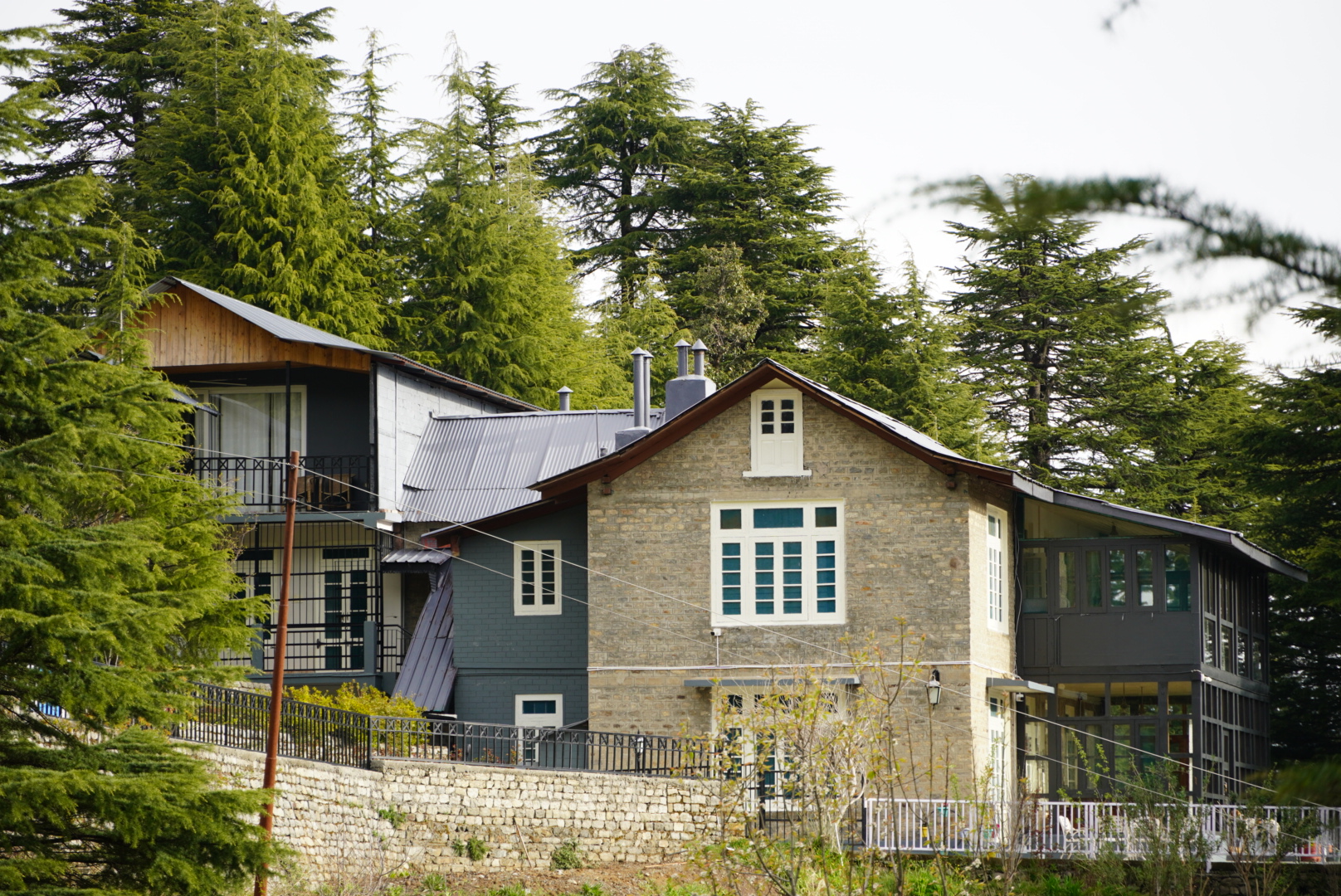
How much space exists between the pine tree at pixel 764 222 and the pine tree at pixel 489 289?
13.6 ft

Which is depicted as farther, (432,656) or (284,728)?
(432,656)

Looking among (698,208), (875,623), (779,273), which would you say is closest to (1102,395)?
(779,273)

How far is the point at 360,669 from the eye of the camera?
30.2 meters

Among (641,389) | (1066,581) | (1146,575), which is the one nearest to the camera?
(1146,575)

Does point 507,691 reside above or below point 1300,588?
below

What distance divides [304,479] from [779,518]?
954 centimetres

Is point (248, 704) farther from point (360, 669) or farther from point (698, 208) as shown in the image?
point (698, 208)

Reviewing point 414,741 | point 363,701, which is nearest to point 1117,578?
point 414,741

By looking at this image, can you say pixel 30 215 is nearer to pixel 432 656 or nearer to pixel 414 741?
pixel 414 741

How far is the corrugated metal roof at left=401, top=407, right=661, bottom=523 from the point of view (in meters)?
31.4

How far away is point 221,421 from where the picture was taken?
31.5m

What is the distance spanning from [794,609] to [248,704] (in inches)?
356

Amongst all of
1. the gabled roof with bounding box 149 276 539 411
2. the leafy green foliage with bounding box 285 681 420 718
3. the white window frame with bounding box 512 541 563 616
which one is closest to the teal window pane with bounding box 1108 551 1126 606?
the white window frame with bounding box 512 541 563 616

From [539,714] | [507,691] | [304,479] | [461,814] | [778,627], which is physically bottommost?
[461,814]
